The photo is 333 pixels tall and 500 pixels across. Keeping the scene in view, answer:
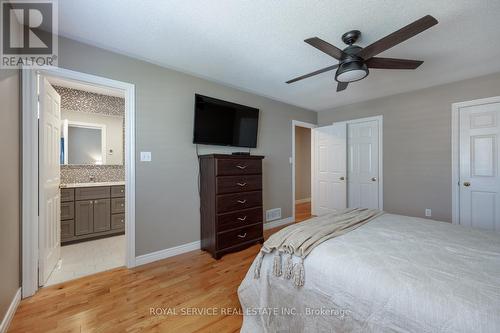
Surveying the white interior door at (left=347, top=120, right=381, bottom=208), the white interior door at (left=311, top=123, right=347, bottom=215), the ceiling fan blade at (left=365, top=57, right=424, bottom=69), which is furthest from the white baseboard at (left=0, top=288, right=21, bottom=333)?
the white interior door at (left=347, top=120, right=381, bottom=208)

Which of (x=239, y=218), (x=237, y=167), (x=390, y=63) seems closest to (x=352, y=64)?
(x=390, y=63)

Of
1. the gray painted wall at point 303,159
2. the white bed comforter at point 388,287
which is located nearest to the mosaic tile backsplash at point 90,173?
the white bed comforter at point 388,287

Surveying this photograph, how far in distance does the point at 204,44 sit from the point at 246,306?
2.42m

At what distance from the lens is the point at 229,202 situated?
8.86ft

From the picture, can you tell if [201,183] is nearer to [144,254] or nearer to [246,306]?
[144,254]

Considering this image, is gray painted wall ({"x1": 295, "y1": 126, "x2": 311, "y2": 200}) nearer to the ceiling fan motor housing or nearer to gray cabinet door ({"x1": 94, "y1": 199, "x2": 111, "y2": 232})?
the ceiling fan motor housing

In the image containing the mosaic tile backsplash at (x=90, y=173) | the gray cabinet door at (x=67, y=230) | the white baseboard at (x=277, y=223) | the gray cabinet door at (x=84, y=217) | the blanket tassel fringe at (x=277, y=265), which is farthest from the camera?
the white baseboard at (x=277, y=223)

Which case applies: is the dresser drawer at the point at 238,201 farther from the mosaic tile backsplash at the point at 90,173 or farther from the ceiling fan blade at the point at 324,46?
the mosaic tile backsplash at the point at 90,173

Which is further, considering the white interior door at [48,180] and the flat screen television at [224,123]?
the flat screen television at [224,123]

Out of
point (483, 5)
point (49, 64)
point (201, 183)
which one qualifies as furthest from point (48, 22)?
point (483, 5)

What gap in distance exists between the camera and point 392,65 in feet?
6.59

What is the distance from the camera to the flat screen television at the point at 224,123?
9.21ft

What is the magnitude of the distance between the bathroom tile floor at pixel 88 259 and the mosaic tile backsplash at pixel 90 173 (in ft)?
3.46

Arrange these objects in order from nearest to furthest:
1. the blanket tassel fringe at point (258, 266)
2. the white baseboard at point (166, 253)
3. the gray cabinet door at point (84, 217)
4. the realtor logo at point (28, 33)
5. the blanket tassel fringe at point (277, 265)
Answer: the blanket tassel fringe at point (277, 265), the blanket tassel fringe at point (258, 266), the realtor logo at point (28, 33), the white baseboard at point (166, 253), the gray cabinet door at point (84, 217)
